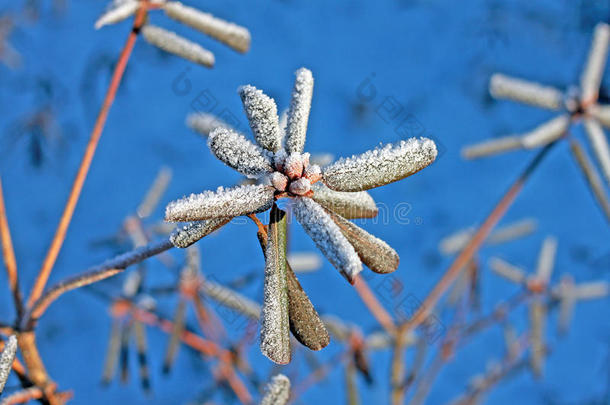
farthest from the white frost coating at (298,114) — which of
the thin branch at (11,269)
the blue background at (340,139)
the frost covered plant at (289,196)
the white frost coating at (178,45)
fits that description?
the blue background at (340,139)

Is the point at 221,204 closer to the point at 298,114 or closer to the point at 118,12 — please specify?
the point at 298,114

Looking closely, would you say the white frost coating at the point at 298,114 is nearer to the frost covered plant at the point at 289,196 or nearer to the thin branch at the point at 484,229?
the frost covered plant at the point at 289,196

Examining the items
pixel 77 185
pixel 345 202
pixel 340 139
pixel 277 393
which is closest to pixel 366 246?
pixel 345 202

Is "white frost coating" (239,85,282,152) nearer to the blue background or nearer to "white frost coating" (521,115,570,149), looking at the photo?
"white frost coating" (521,115,570,149)

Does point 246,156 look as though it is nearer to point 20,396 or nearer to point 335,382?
point 20,396

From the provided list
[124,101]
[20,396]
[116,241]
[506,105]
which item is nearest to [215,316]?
[116,241]

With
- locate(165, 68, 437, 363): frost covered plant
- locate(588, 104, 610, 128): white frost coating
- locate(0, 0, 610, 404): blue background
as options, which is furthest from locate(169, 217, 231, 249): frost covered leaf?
locate(0, 0, 610, 404): blue background
